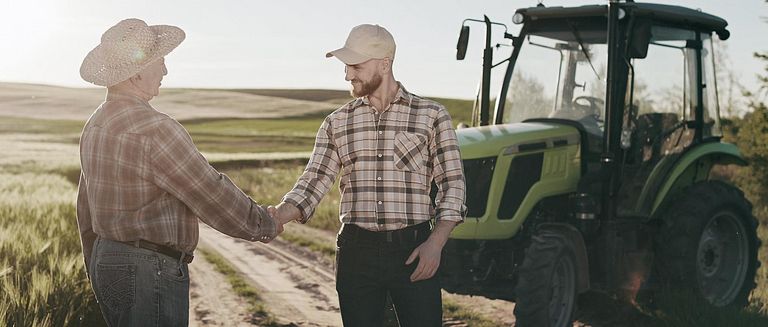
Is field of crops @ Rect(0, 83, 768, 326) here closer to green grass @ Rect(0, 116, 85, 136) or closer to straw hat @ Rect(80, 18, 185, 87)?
green grass @ Rect(0, 116, 85, 136)

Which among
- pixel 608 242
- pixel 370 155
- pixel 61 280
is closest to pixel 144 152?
pixel 370 155

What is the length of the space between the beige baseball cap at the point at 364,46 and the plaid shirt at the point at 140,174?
2.28 ft

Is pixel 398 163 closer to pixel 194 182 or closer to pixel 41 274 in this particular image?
pixel 194 182

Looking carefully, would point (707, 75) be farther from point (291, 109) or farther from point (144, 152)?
point (291, 109)

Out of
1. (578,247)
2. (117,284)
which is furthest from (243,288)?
(117,284)

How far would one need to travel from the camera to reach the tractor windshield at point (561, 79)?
706 centimetres

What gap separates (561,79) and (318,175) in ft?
12.6

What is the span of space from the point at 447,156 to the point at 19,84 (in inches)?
2807

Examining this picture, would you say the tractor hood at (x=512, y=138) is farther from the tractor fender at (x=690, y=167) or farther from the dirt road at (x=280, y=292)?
the dirt road at (x=280, y=292)

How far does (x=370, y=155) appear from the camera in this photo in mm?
3699

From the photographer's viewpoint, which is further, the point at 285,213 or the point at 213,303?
the point at 213,303

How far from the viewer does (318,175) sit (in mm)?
3885

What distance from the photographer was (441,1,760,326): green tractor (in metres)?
6.55

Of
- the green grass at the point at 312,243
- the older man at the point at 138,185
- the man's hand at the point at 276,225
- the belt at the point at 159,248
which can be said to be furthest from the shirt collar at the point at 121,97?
the green grass at the point at 312,243
